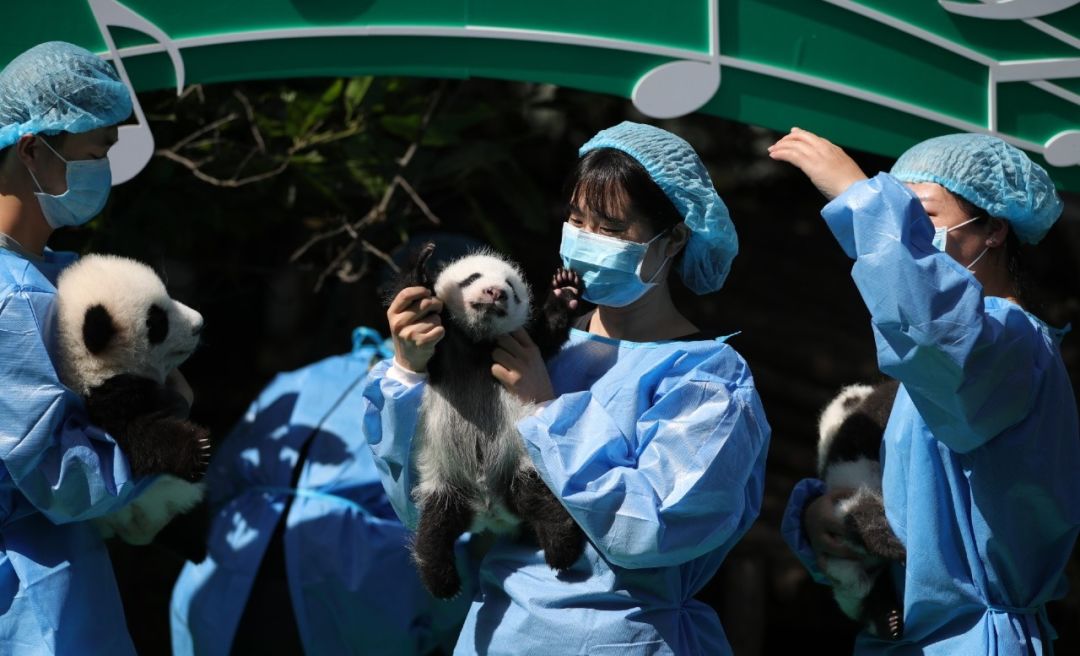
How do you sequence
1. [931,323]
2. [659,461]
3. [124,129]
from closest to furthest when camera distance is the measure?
[931,323] → [659,461] → [124,129]

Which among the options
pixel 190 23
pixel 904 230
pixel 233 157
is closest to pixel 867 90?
pixel 904 230

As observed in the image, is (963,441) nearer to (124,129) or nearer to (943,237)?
(943,237)

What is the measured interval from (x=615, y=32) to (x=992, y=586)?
191 cm

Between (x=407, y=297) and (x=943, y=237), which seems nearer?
(x=407, y=297)

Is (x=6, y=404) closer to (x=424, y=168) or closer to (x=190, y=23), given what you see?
(x=190, y=23)

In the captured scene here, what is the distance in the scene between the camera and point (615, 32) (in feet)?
12.3

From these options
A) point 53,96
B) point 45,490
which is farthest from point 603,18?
point 45,490

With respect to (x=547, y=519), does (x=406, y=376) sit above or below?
above

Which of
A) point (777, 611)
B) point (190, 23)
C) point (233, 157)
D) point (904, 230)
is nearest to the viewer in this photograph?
point (904, 230)

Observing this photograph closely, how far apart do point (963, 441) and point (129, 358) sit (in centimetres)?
198

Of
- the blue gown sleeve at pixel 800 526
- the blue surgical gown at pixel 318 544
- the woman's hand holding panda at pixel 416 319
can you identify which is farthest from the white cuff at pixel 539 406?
the blue surgical gown at pixel 318 544

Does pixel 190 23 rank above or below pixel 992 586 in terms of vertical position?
above

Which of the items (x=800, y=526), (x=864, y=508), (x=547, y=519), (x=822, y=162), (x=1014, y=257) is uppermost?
(x=822, y=162)

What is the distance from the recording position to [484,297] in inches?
112
